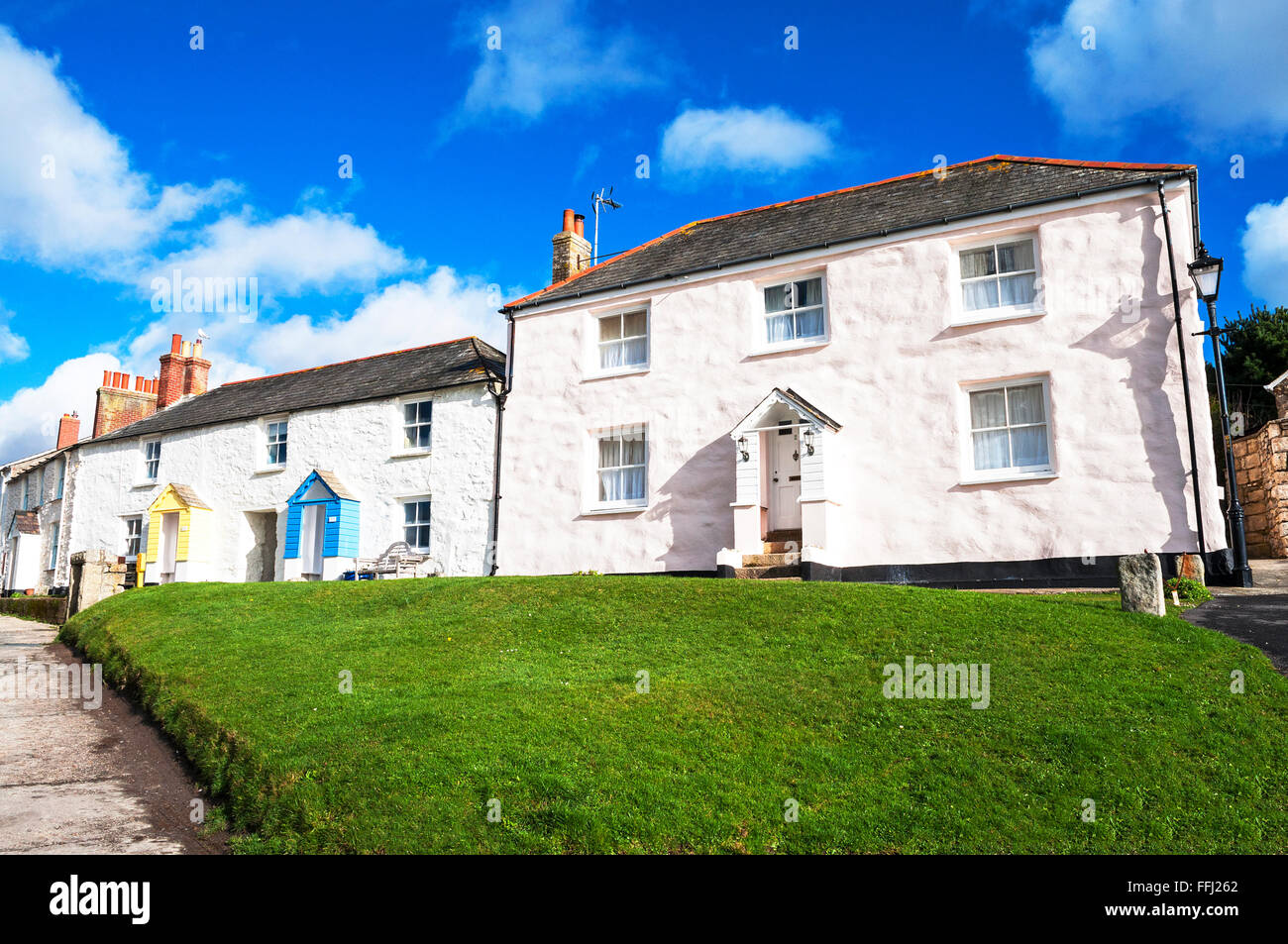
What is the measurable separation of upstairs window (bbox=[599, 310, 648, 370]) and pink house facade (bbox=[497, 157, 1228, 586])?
5 centimetres

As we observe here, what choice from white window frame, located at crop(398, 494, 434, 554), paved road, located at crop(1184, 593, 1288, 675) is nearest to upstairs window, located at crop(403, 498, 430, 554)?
white window frame, located at crop(398, 494, 434, 554)

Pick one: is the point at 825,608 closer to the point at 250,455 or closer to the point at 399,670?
the point at 399,670

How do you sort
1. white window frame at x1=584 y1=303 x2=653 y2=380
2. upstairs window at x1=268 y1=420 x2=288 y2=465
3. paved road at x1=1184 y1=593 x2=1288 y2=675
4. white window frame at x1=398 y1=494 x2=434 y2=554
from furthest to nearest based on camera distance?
upstairs window at x1=268 y1=420 x2=288 y2=465
white window frame at x1=398 y1=494 x2=434 y2=554
white window frame at x1=584 y1=303 x2=653 y2=380
paved road at x1=1184 y1=593 x2=1288 y2=675

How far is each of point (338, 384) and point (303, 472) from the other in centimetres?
301

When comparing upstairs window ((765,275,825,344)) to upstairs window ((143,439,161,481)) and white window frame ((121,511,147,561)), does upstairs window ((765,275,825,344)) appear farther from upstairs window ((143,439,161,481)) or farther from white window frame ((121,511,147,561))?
white window frame ((121,511,147,561))

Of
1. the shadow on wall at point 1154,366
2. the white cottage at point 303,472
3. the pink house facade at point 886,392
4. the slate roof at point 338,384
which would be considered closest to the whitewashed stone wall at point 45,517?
the white cottage at point 303,472

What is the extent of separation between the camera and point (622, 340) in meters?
21.1

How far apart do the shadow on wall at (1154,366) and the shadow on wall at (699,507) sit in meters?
7.02

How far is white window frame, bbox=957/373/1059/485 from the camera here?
639 inches

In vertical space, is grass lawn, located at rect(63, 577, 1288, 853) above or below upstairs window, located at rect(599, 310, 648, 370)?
below

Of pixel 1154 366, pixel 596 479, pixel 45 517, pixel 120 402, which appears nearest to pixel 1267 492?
pixel 1154 366
